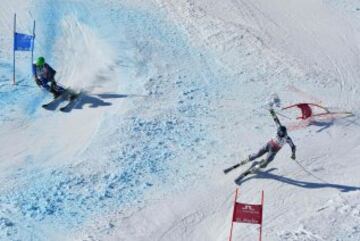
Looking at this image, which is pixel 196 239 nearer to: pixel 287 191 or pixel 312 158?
pixel 287 191

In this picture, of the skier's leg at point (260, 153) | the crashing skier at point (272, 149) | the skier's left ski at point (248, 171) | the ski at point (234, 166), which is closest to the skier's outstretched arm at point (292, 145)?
the crashing skier at point (272, 149)

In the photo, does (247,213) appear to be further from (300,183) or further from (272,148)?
(300,183)

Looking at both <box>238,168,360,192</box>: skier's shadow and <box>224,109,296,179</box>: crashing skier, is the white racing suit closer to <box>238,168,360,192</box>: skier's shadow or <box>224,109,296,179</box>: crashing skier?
<box>224,109,296,179</box>: crashing skier

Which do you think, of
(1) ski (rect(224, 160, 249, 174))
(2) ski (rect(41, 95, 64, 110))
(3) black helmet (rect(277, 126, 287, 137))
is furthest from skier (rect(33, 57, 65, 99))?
(3) black helmet (rect(277, 126, 287, 137))

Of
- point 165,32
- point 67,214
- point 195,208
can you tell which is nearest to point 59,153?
point 67,214

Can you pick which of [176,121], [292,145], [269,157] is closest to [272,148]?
[269,157]
